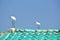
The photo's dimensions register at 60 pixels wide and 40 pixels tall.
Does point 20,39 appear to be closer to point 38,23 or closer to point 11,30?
point 11,30

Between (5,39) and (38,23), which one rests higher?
(38,23)

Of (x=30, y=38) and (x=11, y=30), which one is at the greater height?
(x=11, y=30)

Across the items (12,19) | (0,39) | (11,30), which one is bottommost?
(0,39)

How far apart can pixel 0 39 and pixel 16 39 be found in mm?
Answer: 380

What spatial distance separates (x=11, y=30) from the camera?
A: 205 inches

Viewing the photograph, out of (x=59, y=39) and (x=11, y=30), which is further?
(x=11, y=30)

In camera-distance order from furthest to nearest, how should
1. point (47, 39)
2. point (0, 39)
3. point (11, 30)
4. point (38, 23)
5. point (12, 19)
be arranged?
point (38, 23) < point (12, 19) < point (11, 30) < point (47, 39) < point (0, 39)

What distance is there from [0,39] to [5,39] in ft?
0.71

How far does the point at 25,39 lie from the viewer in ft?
12.7

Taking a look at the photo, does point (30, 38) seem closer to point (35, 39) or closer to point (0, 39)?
point (35, 39)

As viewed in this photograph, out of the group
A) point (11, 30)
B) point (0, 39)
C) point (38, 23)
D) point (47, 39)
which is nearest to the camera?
point (0, 39)

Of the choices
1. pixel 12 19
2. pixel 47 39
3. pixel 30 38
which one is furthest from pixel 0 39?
pixel 12 19

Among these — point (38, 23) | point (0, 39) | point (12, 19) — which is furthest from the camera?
point (38, 23)

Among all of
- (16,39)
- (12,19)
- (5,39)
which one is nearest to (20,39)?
(16,39)
